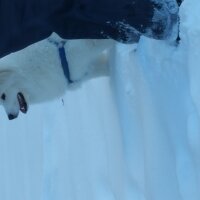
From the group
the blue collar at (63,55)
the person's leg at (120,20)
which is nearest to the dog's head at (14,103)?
the blue collar at (63,55)

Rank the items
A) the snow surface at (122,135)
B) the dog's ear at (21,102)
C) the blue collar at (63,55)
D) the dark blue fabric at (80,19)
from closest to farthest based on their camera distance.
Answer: the dark blue fabric at (80,19) < the snow surface at (122,135) < the blue collar at (63,55) < the dog's ear at (21,102)

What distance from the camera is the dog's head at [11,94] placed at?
71.3 inches

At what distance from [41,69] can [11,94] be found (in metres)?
0.15

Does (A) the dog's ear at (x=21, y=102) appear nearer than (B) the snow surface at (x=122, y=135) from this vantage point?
No

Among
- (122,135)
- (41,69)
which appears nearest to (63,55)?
(41,69)

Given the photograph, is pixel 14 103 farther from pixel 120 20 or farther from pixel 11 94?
pixel 120 20

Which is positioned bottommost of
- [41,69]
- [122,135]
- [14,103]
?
[122,135]

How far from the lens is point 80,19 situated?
1.40 m

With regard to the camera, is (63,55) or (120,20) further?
(63,55)

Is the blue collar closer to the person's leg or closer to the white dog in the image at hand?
the white dog

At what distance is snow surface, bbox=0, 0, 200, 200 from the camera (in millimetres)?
1472

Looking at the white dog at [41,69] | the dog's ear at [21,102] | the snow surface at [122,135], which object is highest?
the white dog at [41,69]

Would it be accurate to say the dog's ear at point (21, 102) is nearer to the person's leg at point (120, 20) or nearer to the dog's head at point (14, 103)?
the dog's head at point (14, 103)

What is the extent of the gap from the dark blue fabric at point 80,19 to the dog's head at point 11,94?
35 cm
